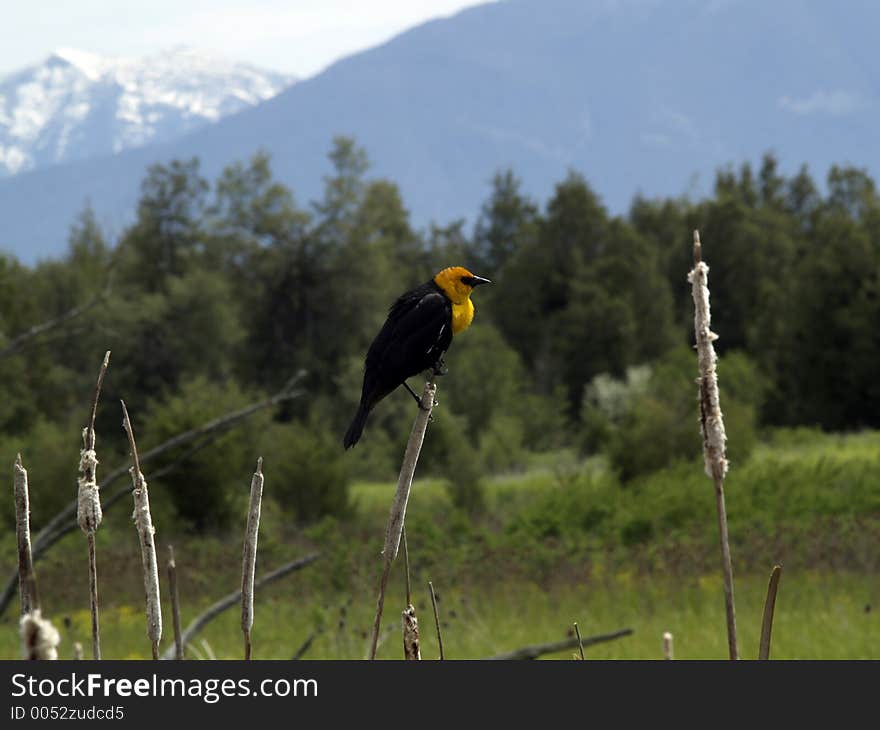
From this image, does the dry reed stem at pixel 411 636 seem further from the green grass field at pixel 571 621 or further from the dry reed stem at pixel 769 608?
the green grass field at pixel 571 621

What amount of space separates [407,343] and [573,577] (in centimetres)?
1055

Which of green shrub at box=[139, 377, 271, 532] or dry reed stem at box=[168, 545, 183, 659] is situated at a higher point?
green shrub at box=[139, 377, 271, 532]

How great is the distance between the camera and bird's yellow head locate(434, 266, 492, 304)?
4.68 feet

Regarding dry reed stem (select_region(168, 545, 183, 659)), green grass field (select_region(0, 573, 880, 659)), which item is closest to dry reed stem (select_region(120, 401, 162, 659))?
dry reed stem (select_region(168, 545, 183, 659))

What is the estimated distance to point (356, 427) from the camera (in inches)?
50.5

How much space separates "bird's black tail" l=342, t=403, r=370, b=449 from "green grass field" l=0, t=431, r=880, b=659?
6553 millimetres

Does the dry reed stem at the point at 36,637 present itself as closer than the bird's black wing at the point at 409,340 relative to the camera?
Yes

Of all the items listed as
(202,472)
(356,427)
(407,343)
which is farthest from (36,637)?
(202,472)

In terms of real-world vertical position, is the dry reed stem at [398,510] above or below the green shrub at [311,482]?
below

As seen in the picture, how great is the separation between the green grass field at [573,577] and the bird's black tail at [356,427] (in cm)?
655

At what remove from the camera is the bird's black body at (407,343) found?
1.34 m

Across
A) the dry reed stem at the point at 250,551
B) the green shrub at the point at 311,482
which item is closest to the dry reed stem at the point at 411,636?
the dry reed stem at the point at 250,551

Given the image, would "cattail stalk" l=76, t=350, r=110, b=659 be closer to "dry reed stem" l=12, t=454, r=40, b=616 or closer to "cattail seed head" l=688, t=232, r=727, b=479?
"dry reed stem" l=12, t=454, r=40, b=616
